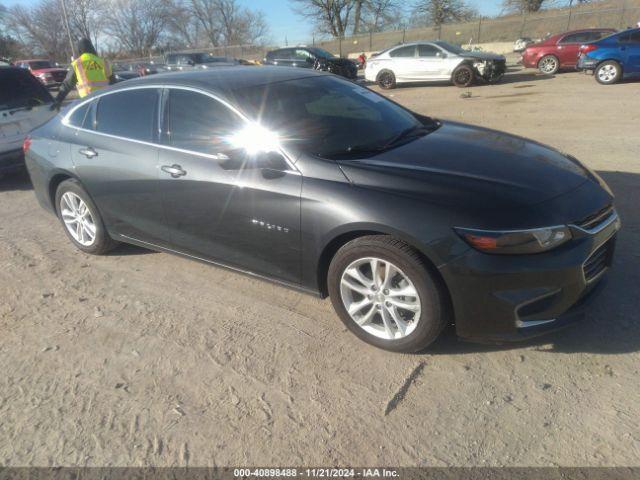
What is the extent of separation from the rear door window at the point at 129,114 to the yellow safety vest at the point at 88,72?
12.9ft

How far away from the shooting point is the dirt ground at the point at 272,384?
229 cm

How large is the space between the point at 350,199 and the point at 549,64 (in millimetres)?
18829

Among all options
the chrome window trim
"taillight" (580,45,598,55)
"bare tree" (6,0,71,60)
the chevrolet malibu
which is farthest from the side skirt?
"bare tree" (6,0,71,60)

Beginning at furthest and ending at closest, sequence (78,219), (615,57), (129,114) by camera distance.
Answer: (615,57) < (78,219) < (129,114)

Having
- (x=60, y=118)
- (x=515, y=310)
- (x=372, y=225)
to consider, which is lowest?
(x=515, y=310)

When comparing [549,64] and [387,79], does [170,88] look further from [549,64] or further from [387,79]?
[549,64]

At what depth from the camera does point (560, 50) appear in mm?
17766

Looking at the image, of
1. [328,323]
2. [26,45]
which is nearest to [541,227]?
[328,323]

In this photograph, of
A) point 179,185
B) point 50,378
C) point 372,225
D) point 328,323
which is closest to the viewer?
point 372,225

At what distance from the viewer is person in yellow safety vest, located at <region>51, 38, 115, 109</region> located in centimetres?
744

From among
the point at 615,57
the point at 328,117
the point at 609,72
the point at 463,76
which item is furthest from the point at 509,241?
the point at 463,76

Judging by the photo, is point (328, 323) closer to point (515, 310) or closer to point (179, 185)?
point (515, 310)

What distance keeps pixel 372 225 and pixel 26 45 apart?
243ft

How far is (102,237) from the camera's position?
440 cm
